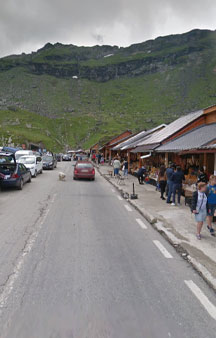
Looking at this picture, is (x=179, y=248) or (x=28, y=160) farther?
(x=28, y=160)

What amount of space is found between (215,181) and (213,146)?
3.71m

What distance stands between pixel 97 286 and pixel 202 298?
61.4 inches

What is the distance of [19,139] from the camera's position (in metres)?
75.1

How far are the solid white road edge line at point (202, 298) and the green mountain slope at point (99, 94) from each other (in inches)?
2963

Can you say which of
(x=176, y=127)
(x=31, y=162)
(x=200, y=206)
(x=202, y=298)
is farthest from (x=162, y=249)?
(x=31, y=162)

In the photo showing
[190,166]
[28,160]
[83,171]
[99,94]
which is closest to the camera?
[190,166]

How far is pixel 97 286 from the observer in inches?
170

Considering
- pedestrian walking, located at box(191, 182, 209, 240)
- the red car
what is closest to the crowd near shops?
pedestrian walking, located at box(191, 182, 209, 240)

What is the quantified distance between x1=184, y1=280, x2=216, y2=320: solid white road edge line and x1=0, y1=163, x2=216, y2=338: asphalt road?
15mm

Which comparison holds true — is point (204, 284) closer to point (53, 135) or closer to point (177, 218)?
point (177, 218)

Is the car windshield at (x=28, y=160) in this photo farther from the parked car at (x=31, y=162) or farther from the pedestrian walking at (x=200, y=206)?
the pedestrian walking at (x=200, y=206)

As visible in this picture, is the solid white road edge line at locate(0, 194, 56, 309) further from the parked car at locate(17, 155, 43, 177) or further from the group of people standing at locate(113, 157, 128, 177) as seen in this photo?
the group of people standing at locate(113, 157, 128, 177)

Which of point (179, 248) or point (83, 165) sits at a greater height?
point (83, 165)

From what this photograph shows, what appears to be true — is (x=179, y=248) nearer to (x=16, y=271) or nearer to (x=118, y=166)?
(x=16, y=271)
